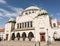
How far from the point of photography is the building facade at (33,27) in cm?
3385

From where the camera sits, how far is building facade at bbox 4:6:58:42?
3385cm

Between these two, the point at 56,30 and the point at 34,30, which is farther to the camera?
the point at 34,30

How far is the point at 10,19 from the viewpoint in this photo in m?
46.5

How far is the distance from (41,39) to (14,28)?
48.2 ft

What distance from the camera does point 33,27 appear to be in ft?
125

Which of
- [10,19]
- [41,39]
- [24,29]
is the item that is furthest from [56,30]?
[10,19]

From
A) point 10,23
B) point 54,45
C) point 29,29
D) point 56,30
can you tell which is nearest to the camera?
point 54,45

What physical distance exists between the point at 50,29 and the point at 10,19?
19.9 meters

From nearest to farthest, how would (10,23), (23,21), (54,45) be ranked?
1. (54,45)
2. (23,21)
3. (10,23)

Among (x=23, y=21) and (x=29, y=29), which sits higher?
(x=23, y=21)

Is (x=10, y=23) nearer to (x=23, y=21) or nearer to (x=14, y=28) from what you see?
(x=14, y=28)

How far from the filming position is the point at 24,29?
4019cm

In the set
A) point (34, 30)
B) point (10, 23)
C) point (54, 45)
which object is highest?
point (10, 23)

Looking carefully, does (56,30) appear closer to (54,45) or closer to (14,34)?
(54,45)
